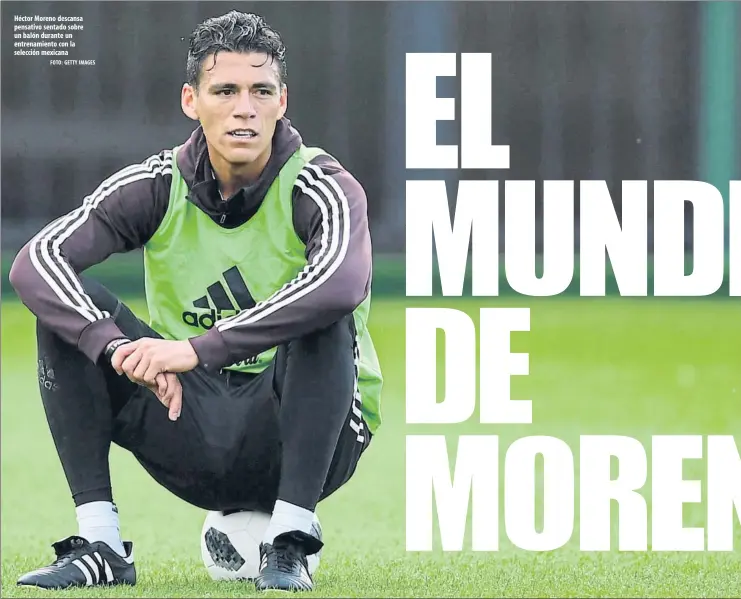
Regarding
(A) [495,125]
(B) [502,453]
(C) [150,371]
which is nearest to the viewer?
(C) [150,371]

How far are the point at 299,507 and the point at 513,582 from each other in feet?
1.34

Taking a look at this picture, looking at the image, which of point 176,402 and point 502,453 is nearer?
point 176,402

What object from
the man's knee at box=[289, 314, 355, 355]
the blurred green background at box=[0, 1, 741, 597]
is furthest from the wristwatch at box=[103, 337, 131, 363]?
the blurred green background at box=[0, 1, 741, 597]

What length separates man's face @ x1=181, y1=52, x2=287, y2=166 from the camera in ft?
6.31

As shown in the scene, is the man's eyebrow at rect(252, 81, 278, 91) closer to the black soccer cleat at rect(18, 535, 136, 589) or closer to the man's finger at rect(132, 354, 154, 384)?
the man's finger at rect(132, 354, 154, 384)

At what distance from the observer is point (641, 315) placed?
5734mm

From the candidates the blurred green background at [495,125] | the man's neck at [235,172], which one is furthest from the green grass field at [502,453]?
the man's neck at [235,172]

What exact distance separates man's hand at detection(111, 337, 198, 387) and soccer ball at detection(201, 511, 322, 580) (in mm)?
331

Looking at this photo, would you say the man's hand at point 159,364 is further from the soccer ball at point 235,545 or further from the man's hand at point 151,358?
the soccer ball at point 235,545

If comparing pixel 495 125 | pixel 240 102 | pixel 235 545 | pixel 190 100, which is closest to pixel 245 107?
pixel 240 102

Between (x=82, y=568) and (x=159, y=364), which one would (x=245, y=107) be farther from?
(x=82, y=568)

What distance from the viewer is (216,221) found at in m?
1.97

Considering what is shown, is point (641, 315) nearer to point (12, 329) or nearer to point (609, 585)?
point (12, 329)

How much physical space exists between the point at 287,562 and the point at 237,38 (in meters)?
0.77
